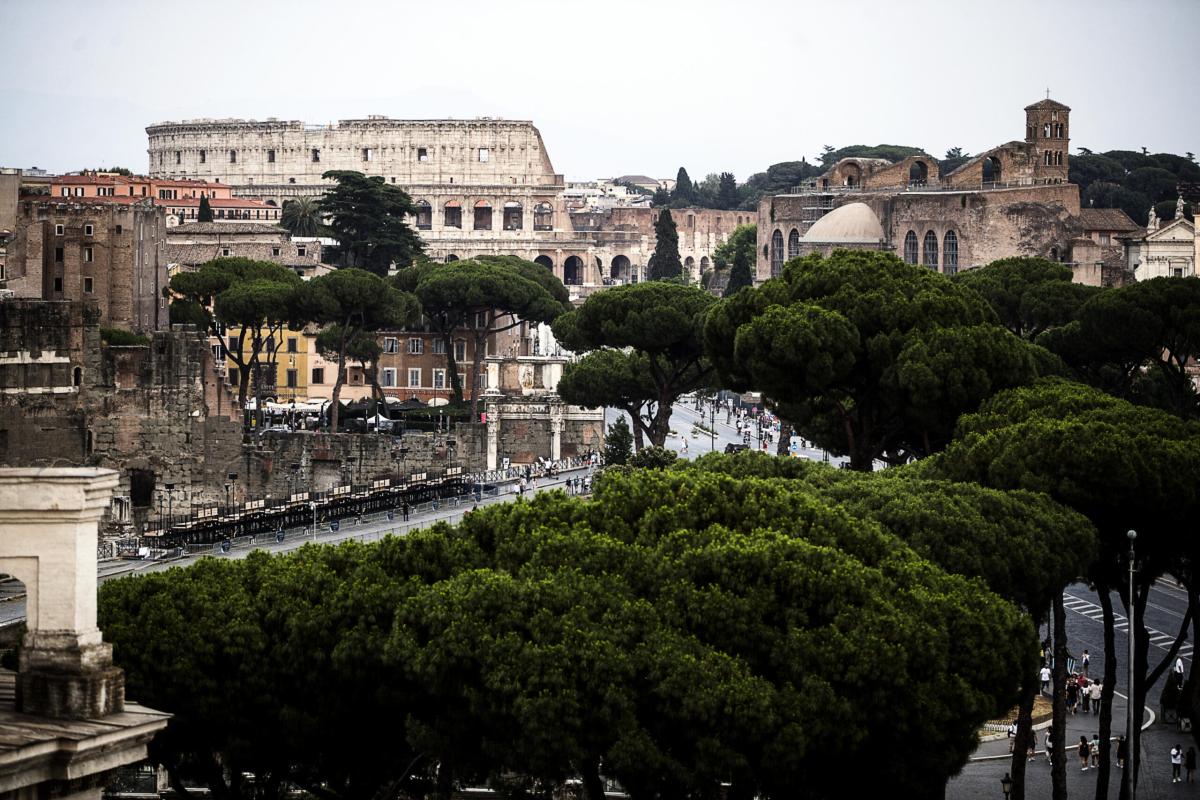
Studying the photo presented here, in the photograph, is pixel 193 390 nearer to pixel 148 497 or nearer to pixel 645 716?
pixel 148 497

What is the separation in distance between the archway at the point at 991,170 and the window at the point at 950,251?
775cm

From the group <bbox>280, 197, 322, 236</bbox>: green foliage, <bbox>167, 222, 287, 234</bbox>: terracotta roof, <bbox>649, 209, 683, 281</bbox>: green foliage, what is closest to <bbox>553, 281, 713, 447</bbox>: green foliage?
<bbox>167, 222, 287, 234</bbox>: terracotta roof

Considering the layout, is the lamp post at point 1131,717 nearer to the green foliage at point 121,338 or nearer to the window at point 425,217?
the green foliage at point 121,338

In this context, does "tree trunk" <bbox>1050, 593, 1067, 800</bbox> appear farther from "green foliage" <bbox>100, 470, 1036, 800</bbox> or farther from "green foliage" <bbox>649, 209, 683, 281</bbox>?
"green foliage" <bbox>649, 209, 683, 281</bbox>

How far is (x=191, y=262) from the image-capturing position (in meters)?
77.3

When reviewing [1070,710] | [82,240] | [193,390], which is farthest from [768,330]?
[82,240]

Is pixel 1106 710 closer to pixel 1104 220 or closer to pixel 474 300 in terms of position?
pixel 474 300

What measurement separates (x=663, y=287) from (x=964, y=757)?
32.3 m

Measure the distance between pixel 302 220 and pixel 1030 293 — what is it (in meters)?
52.0

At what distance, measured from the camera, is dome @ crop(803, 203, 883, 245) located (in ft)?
290

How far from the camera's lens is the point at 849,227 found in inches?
3492

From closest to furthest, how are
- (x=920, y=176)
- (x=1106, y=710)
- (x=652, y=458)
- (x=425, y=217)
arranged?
(x=1106, y=710) < (x=652, y=458) < (x=920, y=176) < (x=425, y=217)

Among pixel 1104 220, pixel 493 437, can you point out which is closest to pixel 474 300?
pixel 493 437

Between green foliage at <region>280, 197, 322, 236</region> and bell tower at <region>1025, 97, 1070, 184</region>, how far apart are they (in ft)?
98.6
